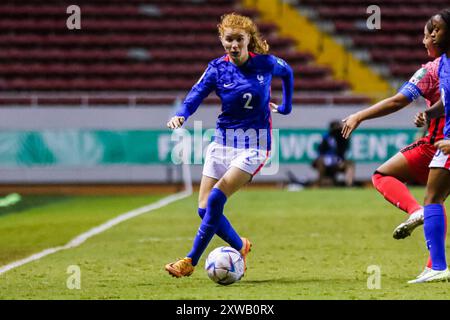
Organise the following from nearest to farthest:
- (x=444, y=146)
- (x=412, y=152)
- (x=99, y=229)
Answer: (x=444, y=146), (x=412, y=152), (x=99, y=229)

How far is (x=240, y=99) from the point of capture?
787 centimetres

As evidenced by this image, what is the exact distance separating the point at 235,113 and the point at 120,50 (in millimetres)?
19188

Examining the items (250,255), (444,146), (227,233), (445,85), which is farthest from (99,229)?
(444,146)

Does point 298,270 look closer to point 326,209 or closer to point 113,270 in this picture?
point 113,270

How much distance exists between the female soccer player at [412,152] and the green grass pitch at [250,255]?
551mm

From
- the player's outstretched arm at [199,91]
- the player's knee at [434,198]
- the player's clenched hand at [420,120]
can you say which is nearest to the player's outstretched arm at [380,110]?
the player's clenched hand at [420,120]

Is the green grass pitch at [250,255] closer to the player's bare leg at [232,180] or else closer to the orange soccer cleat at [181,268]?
the orange soccer cleat at [181,268]

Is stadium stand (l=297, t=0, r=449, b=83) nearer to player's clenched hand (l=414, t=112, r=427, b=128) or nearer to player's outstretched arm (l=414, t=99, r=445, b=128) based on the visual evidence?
player's outstretched arm (l=414, t=99, r=445, b=128)

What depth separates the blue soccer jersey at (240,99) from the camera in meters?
7.87

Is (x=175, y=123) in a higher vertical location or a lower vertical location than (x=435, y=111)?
lower

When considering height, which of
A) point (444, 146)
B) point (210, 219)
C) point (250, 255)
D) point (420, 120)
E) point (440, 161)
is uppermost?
point (420, 120)

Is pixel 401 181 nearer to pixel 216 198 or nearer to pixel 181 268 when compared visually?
pixel 216 198

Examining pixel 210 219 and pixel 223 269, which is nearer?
pixel 223 269

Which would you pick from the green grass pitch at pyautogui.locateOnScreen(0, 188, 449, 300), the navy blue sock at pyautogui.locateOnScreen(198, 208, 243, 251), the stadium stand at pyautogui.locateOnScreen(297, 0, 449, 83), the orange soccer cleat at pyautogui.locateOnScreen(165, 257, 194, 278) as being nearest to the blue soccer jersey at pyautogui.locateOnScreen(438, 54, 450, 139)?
the green grass pitch at pyautogui.locateOnScreen(0, 188, 449, 300)
